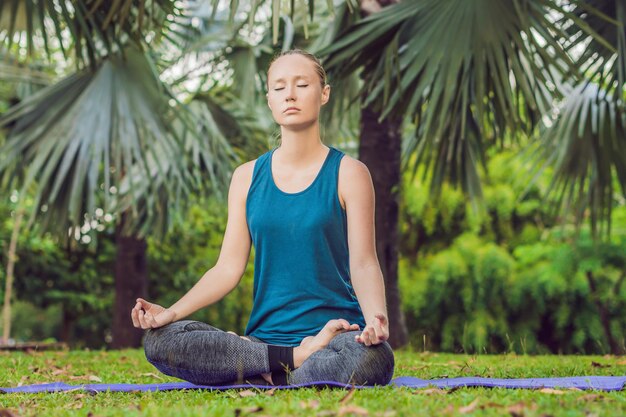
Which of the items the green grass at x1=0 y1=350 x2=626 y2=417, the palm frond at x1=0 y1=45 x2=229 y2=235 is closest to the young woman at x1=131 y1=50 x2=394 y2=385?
the green grass at x1=0 y1=350 x2=626 y2=417

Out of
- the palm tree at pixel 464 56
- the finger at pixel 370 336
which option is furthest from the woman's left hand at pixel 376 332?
the palm tree at pixel 464 56

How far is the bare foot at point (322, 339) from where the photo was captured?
9.86ft

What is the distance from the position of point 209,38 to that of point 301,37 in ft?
3.40

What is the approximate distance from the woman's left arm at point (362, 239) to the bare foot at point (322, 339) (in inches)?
3.5

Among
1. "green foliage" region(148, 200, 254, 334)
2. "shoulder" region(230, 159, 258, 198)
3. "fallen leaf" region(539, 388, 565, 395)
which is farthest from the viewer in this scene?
"green foliage" region(148, 200, 254, 334)

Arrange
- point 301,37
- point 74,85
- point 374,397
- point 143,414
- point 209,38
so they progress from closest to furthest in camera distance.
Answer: point 143,414 < point 374,397 < point 74,85 < point 301,37 < point 209,38

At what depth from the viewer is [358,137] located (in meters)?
7.90

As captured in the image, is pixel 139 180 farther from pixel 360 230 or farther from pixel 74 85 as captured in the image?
pixel 360 230

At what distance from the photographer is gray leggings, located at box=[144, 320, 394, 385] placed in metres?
2.86

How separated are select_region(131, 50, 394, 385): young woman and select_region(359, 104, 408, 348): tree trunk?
305 cm

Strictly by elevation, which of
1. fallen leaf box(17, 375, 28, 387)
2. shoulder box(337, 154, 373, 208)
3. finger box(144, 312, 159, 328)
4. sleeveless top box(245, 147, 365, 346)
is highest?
shoulder box(337, 154, 373, 208)

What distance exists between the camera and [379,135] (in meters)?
6.44

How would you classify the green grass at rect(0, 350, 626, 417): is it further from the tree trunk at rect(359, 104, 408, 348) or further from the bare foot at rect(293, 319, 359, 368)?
the tree trunk at rect(359, 104, 408, 348)

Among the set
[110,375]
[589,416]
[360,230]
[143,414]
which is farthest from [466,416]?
[110,375]
